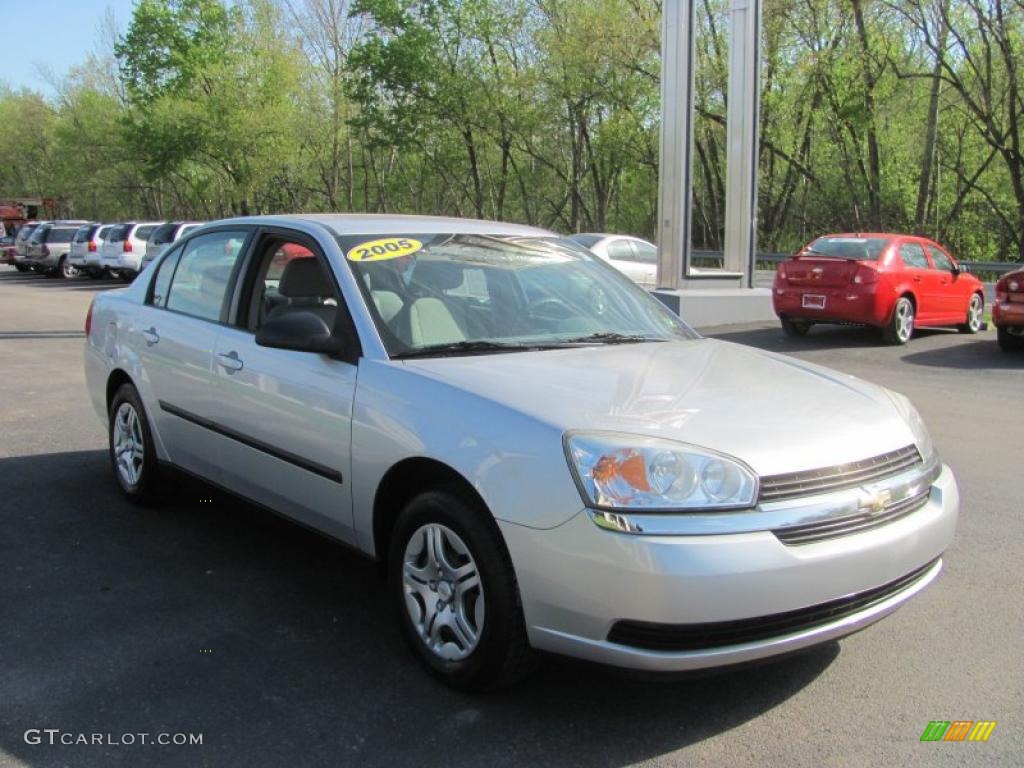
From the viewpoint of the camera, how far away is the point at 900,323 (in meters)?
12.5

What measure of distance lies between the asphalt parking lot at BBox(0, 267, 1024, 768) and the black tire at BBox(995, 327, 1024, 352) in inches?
312

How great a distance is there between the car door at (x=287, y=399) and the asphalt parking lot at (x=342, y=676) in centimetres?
45

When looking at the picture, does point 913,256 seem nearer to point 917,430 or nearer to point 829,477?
point 917,430

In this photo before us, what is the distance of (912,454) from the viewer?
3070mm

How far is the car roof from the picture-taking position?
4059mm

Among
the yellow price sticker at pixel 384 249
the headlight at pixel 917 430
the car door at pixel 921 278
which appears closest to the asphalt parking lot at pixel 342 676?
the headlight at pixel 917 430

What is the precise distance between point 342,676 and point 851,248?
11.2 m

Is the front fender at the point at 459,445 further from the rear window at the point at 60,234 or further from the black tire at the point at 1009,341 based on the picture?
the rear window at the point at 60,234

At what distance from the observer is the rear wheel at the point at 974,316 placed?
45.6 feet

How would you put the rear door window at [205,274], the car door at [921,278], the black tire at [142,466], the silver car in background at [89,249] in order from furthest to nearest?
the silver car in background at [89,249], the car door at [921,278], the black tire at [142,466], the rear door window at [205,274]

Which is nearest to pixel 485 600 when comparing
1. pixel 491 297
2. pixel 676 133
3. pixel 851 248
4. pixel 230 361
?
pixel 491 297

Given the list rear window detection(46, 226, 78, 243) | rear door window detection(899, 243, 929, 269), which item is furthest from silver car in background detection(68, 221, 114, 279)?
rear door window detection(899, 243, 929, 269)

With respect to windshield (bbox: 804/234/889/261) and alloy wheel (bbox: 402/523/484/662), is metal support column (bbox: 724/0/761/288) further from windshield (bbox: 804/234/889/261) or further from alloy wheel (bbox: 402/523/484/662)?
alloy wheel (bbox: 402/523/484/662)

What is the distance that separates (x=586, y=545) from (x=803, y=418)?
919mm
